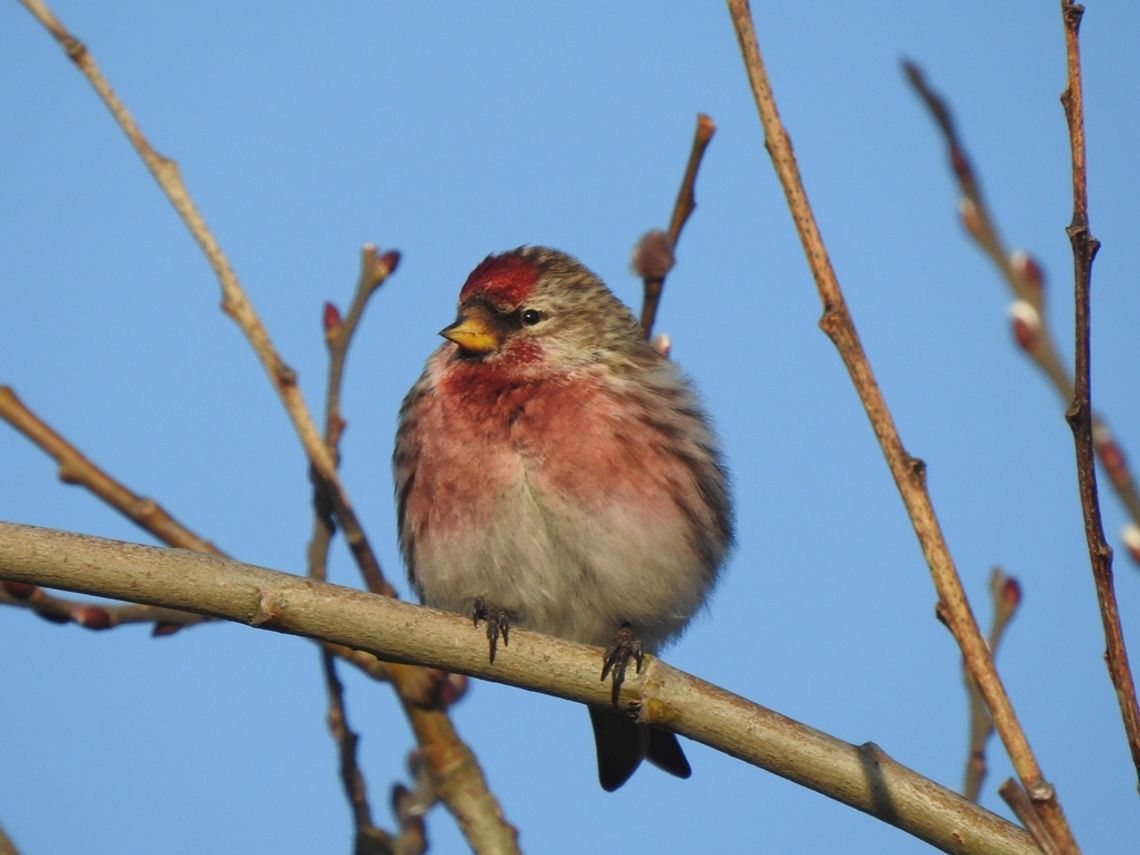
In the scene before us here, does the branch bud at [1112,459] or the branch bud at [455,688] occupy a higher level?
the branch bud at [455,688]

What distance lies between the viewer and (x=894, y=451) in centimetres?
248

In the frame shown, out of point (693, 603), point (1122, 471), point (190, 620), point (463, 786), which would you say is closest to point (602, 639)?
point (693, 603)

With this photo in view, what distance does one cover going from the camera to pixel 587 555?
524 cm

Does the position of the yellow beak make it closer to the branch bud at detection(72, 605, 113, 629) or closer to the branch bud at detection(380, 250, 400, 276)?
the branch bud at detection(380, 250, 400, 276)

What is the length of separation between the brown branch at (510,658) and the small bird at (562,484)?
98cm

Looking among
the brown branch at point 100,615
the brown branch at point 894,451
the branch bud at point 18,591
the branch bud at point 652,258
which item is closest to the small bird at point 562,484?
the branch bud at point 652,258

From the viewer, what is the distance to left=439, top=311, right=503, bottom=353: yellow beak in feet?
18.7

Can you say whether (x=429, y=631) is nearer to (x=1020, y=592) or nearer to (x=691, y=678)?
(x=691, y=678)

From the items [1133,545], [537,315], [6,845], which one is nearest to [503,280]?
[537,315]

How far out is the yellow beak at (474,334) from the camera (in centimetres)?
571

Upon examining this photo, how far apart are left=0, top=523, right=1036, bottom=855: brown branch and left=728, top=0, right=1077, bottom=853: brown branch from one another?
0.94m

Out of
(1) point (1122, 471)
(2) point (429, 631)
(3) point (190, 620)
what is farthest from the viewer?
(3) point (190, 620)

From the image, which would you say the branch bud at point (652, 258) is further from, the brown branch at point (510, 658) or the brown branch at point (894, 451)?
the brown branch at point (894, 451)

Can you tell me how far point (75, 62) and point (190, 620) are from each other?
1.60 meters
